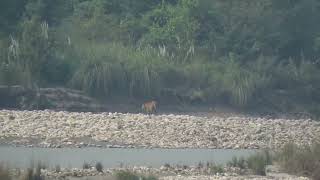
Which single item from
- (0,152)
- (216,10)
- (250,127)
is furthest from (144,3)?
(0,152)

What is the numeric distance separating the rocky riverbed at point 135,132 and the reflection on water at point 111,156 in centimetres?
121

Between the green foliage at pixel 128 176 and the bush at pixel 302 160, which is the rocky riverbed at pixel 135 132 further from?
the green foliage at pixel 128 176

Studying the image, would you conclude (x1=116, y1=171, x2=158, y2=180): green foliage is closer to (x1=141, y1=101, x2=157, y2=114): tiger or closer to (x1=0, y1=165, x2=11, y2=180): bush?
(x1=0, y1=165, x2=11, y2=180): bush

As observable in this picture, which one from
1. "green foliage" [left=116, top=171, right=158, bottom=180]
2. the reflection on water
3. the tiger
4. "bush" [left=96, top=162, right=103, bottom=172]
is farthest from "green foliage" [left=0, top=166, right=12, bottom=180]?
the tiger

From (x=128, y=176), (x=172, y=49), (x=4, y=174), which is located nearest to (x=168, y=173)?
(x=128, y=176)

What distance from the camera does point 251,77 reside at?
193 feet

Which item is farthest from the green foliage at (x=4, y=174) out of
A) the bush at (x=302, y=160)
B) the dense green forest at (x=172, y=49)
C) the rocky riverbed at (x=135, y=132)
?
the dense green forest at (x=172, y=49)

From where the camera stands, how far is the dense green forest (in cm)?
5319

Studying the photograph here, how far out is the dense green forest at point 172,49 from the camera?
174 ft

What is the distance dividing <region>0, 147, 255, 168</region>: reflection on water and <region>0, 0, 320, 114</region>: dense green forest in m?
15.8

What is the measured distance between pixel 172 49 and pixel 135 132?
78.8 feet

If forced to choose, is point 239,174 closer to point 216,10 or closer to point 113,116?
point 113,116

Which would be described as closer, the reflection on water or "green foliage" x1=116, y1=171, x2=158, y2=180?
"green foliage" x1=116, y1=171, x2=158, y2=180

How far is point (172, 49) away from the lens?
203ft
